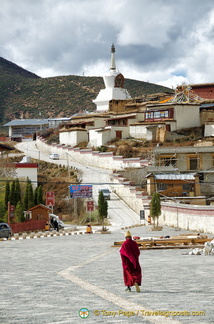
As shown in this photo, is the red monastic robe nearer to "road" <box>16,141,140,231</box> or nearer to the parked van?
"road" <box>16,141,140,231</box>

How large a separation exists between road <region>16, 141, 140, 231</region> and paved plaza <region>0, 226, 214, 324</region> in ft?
68.3

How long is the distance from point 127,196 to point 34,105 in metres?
95.5

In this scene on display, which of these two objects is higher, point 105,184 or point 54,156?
point 54,156

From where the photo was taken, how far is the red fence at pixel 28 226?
115ft

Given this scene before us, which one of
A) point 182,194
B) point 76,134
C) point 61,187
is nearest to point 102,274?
point 182,194

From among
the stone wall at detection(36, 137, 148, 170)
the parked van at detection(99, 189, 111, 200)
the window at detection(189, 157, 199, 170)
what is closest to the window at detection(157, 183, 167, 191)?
the parked van at detection(99, 189, 111, 200)

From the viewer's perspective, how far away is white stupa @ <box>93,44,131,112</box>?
274ft

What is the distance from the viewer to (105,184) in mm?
52531

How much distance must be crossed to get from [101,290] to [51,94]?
444 feet

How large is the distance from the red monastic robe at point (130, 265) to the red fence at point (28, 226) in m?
24.0

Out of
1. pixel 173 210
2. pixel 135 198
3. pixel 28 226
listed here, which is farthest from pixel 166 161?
pixel 28 226

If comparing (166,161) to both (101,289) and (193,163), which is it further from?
(101,289)

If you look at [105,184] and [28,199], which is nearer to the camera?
[28,199]

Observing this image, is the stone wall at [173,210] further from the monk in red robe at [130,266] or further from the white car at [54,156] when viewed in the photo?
the monk in red robe at [130,266]
